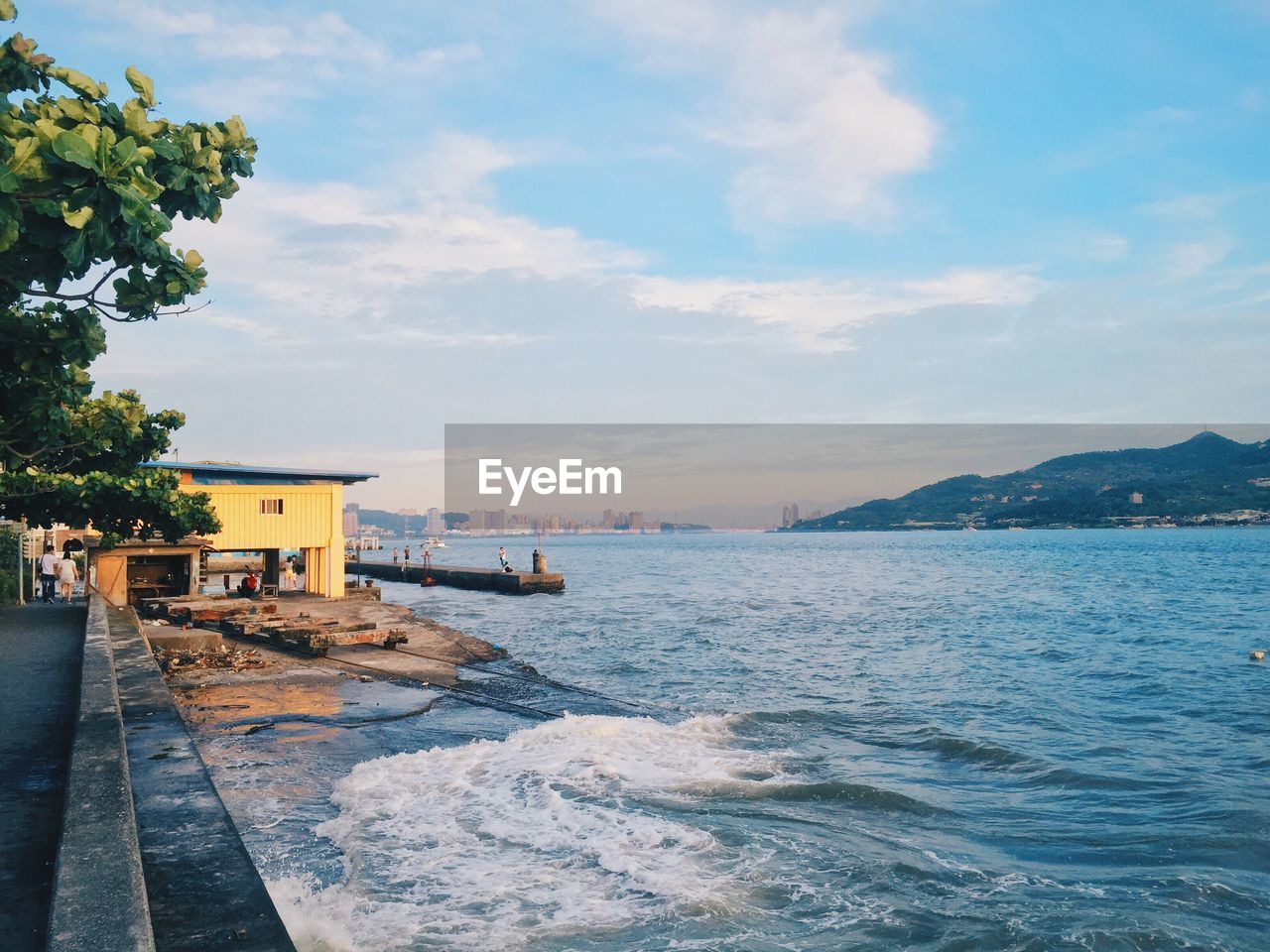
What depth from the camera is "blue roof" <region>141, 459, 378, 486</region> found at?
34.1m

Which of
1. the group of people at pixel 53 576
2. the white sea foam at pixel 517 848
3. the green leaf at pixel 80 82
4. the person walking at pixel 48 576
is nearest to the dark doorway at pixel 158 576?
the group of people at pixel 53 576

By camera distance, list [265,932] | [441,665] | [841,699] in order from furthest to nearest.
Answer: [441,665] < [841,699] < [265,932]

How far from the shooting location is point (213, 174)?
5672mm

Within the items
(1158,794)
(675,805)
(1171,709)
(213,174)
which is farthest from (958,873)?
(1171,709)

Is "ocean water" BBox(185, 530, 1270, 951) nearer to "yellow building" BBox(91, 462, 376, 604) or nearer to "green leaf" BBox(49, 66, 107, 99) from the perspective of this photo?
"green leaf" BBox(49, 66, 107, 99)

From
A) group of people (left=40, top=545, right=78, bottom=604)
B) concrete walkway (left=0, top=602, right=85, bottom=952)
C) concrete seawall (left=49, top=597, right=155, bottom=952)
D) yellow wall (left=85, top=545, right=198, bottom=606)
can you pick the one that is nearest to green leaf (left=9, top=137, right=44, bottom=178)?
concrete seawall (left=49, top=597, right=155, bottom=952)

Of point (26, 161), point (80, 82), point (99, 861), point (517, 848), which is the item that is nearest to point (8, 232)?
point (26, 161)

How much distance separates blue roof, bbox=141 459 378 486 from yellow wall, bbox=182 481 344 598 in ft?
3.02

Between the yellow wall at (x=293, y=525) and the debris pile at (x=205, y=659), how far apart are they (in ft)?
39.4

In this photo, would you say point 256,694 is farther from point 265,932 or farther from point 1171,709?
point 1171,709

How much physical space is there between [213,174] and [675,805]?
29.0ft

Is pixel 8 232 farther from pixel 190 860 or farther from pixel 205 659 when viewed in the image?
pixel 205 659

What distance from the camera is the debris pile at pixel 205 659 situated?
19.0m

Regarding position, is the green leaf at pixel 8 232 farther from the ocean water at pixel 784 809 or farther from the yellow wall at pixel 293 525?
the yellow wall at pixel 293 525
